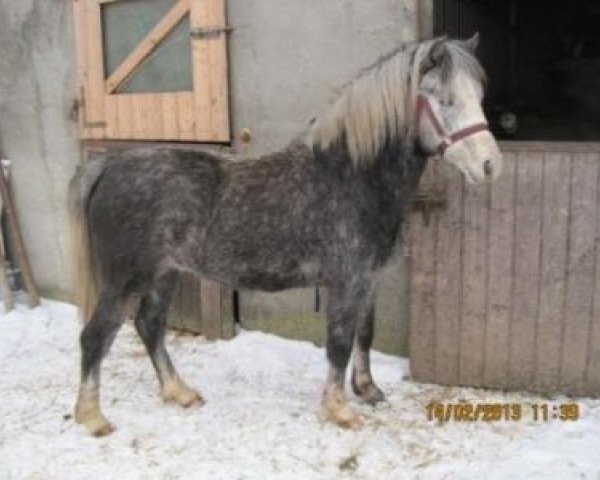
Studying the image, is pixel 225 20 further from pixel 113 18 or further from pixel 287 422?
pixel 287 422

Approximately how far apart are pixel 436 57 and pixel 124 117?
2771 millimetres

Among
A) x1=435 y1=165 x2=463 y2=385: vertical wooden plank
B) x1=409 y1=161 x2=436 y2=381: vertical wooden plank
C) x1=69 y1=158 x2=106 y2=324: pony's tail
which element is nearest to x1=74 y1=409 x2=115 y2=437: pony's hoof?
x1=69 y1=158 x2=106 y2=324: pony's tail

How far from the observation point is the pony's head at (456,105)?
3074 millimetres

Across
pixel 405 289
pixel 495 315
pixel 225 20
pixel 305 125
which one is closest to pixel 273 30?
pixel 225 20

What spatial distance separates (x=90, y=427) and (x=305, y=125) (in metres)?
2.22

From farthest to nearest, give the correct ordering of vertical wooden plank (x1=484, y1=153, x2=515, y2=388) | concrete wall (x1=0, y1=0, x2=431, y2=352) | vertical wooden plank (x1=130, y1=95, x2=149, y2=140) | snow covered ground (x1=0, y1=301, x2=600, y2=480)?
vertical wooden plank (x1=130, y1=95, x2=149, y2=140)
concrete wall (x1=0, y1=0, x2=431, y2=352)
vertical wooden plank (x1=484, y1=153, x2=515, y2=388)
snow covered ground (x1=0, y1=301, x2=600, y2=480)

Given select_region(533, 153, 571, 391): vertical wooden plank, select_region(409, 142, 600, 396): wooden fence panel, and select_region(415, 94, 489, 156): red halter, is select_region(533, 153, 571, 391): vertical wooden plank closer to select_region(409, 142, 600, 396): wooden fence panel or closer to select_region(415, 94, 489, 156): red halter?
select_region(409, 142, 600, 396): wooden fence panel

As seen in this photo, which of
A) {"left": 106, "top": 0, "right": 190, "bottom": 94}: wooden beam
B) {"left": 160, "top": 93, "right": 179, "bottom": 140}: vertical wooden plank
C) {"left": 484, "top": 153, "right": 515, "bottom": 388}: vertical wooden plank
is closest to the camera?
{"left": 484, "top": 153, "right": 515, "bottom": 388}: vertical wooden plank

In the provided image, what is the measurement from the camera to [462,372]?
414 cm

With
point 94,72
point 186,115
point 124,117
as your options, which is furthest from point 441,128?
point 94,72

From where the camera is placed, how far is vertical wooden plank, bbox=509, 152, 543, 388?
3.77 metres

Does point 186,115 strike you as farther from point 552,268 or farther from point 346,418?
point 552,268
